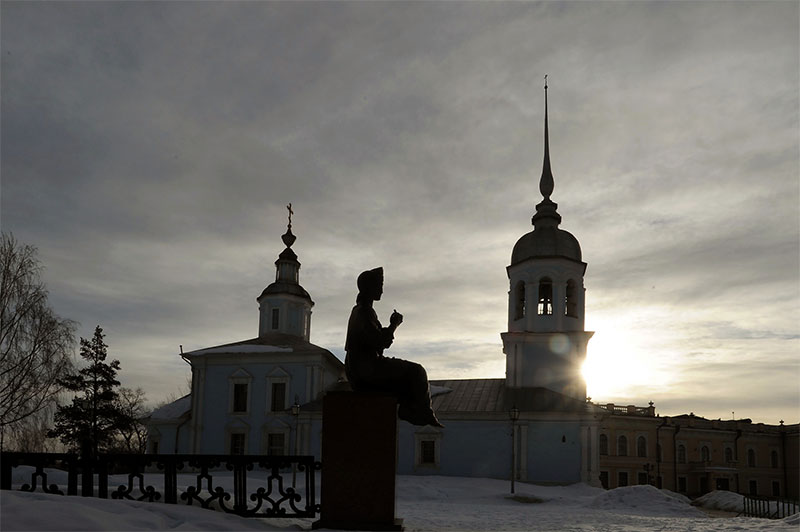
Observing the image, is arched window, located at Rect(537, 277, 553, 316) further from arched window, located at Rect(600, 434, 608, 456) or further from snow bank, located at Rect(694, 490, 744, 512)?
arched window, located at Rect(600, 434, 608, 456)

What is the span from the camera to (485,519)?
983 cm

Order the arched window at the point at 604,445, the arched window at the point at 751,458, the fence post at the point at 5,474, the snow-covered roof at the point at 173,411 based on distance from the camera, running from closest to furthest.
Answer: the fence post at the point at 5,474
the snow-covered roof at the point at 173,411
the arched window at the point at 604,445
the arched window at the point at 751,458

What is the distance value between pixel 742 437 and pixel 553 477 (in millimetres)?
29447

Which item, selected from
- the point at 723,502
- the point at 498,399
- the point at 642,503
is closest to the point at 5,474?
the point at 642,503

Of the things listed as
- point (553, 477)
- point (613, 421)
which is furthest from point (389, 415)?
point (613, 421)

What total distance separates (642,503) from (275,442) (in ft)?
66.8

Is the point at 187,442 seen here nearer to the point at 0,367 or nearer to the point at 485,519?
the point at 0,367

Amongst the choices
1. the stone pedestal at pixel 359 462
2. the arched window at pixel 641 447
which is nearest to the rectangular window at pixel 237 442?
the arched window at pixel 641 447

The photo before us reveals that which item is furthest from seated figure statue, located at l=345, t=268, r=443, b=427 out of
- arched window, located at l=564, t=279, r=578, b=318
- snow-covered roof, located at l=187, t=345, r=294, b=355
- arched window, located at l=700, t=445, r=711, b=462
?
arched window, located at l=700, t=445, r=711, b=462

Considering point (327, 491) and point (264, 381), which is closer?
point (327, 491)

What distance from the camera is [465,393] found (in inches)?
1316

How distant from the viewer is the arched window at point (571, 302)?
3172 cm

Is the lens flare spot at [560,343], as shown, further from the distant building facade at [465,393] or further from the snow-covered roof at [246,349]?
the snow-covered roof at [246,349]

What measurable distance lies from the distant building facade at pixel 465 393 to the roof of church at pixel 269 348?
0.06 meters
